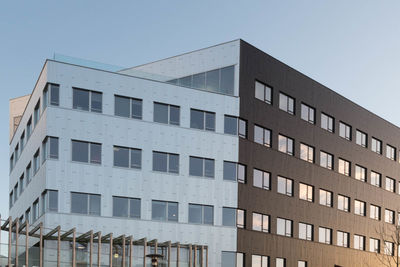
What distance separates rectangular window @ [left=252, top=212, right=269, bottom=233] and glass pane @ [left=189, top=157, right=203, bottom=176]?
20.4ft

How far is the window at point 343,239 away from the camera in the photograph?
195 ft

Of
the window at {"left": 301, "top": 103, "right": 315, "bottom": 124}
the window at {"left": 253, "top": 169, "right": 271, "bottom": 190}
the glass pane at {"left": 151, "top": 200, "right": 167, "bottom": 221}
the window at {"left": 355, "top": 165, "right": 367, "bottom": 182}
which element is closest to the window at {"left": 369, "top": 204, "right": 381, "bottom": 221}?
the window at {"left": 355, "top": 165, "right": 367, "bottom": 182}

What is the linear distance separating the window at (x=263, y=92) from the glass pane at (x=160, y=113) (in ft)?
28.6

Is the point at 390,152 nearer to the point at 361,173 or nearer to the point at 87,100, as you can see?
the point at 361,173

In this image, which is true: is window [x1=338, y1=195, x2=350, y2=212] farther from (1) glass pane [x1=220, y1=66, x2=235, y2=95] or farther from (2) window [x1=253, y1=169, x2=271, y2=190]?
(1) glass pane [x1=220, y1=66, x2=235, y2=95]

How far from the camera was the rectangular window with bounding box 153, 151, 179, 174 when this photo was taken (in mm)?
45531

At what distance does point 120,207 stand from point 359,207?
2920 centimetres

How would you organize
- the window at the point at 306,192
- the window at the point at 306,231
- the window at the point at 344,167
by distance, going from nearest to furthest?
the window at the point at 306,231 < the window at the point at 306,192 < the window at the point at 344,167

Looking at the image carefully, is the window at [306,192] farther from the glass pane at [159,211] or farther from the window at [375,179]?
the glass pane at [159,211]

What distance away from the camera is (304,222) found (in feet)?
180

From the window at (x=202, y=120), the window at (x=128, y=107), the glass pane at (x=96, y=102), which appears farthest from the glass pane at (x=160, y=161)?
the glass pane at (x=96, y=102)

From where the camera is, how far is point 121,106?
147ft

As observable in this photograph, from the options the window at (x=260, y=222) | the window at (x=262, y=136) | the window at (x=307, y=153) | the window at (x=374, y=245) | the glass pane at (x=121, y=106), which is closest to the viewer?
the glass pane at (x=121, y=106)

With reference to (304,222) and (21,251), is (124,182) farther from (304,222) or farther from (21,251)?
(304,222)
